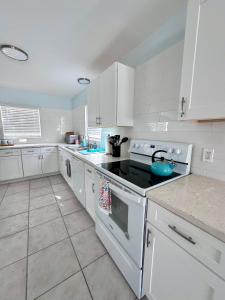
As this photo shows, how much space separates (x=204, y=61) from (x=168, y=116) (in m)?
0.61

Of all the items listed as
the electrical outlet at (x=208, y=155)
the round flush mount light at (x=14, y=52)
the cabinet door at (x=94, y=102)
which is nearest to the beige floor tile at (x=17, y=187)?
the cabinet door at (x=94, y=102)

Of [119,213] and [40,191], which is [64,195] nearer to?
[40,191]

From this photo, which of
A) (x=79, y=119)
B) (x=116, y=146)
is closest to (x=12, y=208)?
(x=116, y=146)

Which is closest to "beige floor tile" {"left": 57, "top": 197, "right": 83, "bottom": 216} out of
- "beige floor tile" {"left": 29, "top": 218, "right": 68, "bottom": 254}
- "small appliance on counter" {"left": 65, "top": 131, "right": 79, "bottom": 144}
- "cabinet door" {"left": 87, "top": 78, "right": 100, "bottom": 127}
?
"beige floor tile" {"left": 29, "top": 218, "right": 68, "bottom": 254}

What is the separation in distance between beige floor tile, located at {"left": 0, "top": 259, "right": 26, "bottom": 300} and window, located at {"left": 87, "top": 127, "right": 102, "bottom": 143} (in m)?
2.20

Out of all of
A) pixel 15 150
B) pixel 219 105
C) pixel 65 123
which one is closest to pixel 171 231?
pixel 219 105

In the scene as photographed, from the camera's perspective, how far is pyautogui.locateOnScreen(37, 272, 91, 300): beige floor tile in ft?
3.52

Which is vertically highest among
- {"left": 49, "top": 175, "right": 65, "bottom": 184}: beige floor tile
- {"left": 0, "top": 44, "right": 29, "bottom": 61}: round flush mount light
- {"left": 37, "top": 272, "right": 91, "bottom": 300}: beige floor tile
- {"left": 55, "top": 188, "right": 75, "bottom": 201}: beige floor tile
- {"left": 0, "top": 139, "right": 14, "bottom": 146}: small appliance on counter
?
{"left": 0, "top": 44, "right": 29, "bottom": 61}: round flush mount light

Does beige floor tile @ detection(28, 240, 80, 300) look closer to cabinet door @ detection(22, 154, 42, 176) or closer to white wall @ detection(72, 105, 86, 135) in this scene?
cabinet door @ detection(22, 154, 42, 176)

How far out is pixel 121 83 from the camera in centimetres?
164

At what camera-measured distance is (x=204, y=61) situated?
0.83 meters

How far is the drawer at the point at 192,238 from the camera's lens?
0.58 meters

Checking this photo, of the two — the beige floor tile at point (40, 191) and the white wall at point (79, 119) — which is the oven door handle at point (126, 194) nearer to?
the beige floor tile at point (40, 191)

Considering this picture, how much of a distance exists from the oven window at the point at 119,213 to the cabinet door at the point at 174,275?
0.25m
